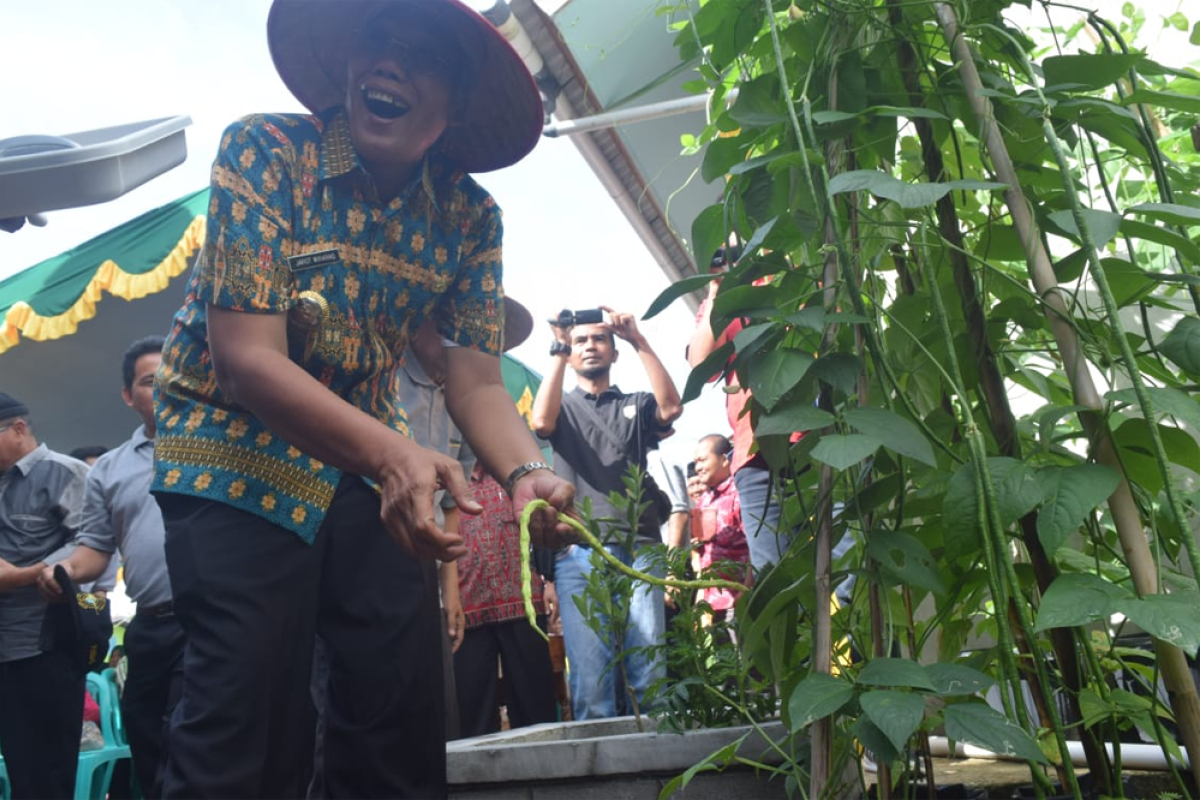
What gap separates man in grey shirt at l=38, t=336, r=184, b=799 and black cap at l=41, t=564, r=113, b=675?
0.34 feet

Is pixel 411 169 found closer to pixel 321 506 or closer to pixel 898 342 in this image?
pixel 321 506

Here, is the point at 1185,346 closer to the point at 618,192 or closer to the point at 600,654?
the point at 600,654

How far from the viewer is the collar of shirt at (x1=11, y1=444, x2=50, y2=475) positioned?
437cm

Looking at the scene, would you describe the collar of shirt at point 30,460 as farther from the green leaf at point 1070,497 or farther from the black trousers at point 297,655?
the green leaf at point 1070,497

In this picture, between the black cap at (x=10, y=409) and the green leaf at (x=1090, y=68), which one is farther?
the black cap at (x=10, y=409)

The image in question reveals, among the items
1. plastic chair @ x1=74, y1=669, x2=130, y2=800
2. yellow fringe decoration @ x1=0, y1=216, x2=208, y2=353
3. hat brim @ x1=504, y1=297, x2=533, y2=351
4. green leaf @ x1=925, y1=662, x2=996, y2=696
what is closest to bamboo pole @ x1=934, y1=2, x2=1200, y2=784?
green leaf @ x1=925, y1=662, x2=996, y2=696

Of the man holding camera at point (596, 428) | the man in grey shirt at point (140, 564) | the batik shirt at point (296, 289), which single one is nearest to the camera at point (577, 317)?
the man holding camera at point (596, 428)

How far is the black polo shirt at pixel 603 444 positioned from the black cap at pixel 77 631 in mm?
1847

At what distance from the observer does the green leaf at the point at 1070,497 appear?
884 mm

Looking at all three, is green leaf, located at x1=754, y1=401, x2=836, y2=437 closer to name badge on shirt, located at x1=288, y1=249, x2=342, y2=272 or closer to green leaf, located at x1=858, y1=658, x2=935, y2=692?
green leaf, located at x1=858, y1=658, x2=935, y2=692

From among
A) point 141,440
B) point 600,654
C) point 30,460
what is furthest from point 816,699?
point 30,460

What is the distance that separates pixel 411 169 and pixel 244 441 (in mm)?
554

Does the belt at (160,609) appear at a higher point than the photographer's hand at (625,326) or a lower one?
lower

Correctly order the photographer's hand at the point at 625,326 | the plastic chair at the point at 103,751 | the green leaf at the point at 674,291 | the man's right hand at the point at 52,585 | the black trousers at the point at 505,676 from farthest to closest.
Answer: the plastic chair at the point at 103,751, the black trousers at the point at 505,676, the photographer's hand at the point at 625,326, the man's right hand at the point at 52,585, the green leaf at the point at 674,291
